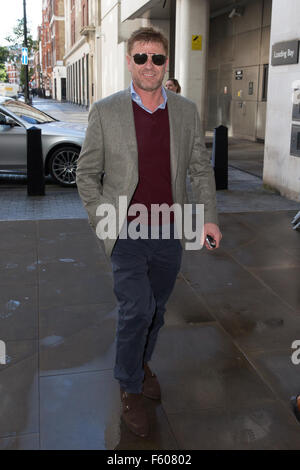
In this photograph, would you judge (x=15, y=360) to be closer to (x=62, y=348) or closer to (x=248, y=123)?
(x=62, y=348)

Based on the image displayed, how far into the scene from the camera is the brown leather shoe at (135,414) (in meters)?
2.86

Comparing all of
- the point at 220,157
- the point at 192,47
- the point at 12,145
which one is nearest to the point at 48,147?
the point at 12,145

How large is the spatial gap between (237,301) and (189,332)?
798 mm

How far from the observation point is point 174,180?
288 centimetres

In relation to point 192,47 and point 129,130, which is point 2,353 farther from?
point 192,47

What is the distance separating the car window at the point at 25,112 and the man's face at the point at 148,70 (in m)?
8.06

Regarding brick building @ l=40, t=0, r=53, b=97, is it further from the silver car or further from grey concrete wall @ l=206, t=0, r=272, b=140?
the silver car

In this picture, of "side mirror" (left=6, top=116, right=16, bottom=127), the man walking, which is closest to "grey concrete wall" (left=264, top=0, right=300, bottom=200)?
"side mirror" (left=6, top=116, right=16, bottom=127)

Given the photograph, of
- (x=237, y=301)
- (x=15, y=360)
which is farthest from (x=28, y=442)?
(x=237, y=301)

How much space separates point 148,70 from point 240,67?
64.1ft

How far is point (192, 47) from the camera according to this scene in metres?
16.3

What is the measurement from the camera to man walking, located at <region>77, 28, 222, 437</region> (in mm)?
2789

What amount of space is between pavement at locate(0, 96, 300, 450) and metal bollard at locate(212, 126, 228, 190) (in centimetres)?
308

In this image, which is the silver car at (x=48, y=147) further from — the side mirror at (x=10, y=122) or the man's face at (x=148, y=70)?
the man's face at (x=148, y=70)
